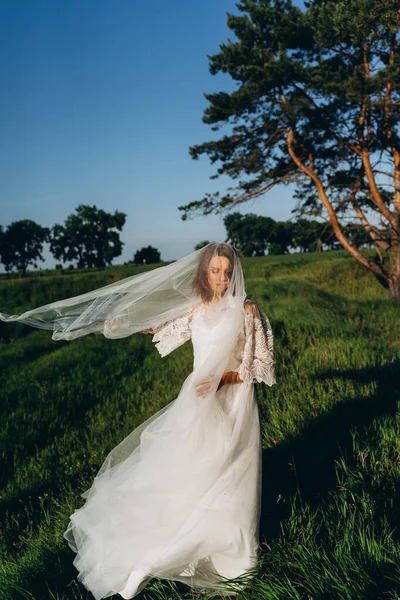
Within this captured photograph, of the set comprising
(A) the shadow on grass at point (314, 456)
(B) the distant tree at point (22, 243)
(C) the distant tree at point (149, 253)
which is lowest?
(A) the shadow on grass at point (314, 456)

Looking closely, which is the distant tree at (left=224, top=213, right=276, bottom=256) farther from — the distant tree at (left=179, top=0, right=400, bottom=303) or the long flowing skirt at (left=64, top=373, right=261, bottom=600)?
the long flowing skirt at (left=64, top=373, right=261, bottom=600)

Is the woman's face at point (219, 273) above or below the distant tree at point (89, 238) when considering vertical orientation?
below

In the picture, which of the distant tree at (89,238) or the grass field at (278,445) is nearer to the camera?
the grass field at (278,445)

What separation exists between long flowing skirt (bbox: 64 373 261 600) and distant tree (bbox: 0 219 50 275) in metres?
86.7

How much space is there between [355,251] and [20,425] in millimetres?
13489

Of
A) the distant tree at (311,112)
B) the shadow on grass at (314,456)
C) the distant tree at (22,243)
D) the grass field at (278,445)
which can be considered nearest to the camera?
the grass field at (278,445)

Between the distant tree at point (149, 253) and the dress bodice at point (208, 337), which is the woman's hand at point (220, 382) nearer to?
the dress bodice at point (208, 337)

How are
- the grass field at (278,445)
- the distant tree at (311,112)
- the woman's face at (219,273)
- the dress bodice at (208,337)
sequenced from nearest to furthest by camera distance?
1. the grass field at (278,445)
2. the dress bodice at (208,337)
3. the woman's face at (219,273)
4. the distant tree at (311,112)

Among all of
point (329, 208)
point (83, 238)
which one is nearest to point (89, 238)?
point (83, 238)

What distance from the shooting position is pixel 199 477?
2.90 metres

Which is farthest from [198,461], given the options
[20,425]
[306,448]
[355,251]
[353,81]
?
[355,251]

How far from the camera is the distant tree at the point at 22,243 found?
84.7 meters

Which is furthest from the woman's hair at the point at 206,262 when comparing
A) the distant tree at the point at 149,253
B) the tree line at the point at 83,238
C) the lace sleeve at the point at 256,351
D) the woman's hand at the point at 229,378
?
the tree line at the point at 83,238

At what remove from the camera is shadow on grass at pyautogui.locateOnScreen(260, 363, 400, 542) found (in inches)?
139
